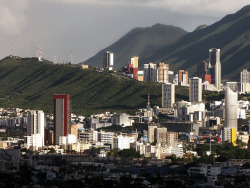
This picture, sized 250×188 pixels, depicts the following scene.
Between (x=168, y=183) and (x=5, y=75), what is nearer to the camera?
(x=168, y=183)

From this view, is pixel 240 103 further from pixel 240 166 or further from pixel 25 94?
pixel 240 166

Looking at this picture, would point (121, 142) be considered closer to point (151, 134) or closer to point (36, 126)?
point (151, 134)

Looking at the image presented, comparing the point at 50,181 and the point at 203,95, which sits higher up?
the point at 203,95

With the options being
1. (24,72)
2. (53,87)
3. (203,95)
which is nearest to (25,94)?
(53,87)

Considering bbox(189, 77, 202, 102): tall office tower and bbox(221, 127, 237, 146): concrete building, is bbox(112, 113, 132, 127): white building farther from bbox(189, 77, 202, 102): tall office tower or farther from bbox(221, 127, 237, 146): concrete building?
bbox(189, 77, 202, 102): tall office tower

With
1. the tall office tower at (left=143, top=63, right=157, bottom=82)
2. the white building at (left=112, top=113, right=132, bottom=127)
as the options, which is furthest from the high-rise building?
the tall office tower at (left=143, top=63, right=157, bottom=82)

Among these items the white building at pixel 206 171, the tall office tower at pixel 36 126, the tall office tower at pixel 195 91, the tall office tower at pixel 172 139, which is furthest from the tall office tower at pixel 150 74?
the white building at pixel 206 171

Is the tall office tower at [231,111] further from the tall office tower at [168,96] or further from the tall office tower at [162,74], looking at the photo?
the tall office tower at [162,74]
